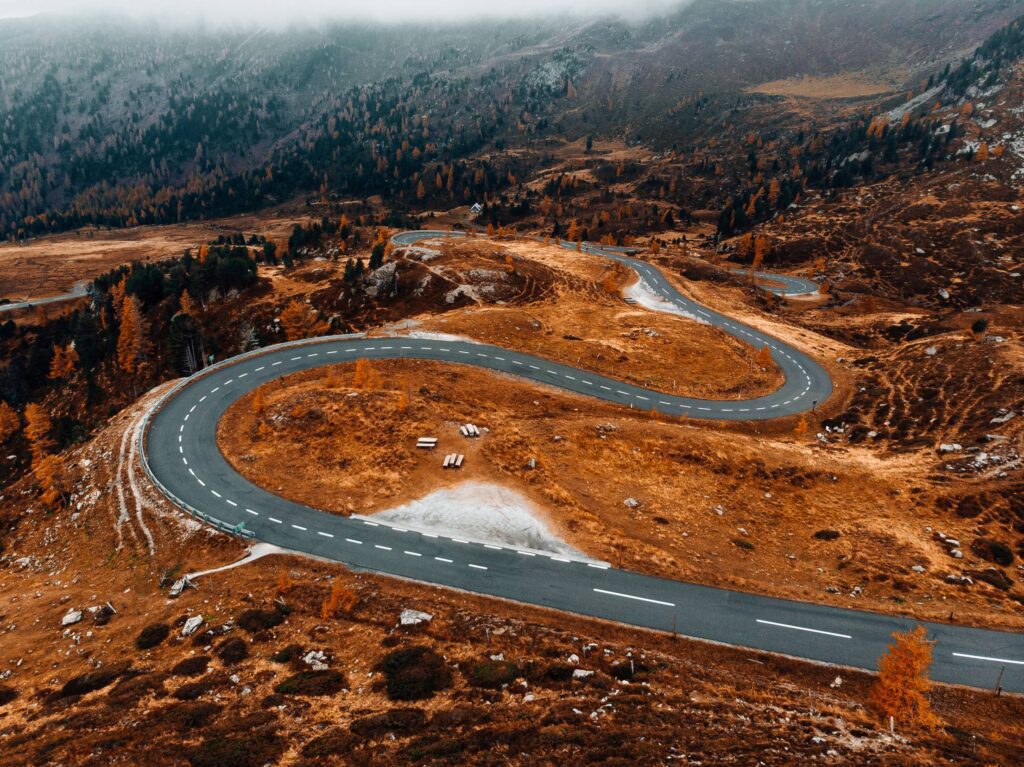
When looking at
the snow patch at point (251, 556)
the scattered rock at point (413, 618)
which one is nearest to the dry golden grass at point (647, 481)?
the snow patch at point (251, 556)

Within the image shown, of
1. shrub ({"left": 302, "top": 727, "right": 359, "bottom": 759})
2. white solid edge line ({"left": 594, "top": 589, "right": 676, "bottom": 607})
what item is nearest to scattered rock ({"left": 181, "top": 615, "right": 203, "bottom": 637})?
shrub ({"left": 302, "top": 727, "right": 359, "bottom": 759})

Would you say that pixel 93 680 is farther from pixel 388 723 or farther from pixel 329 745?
pixel 388 723

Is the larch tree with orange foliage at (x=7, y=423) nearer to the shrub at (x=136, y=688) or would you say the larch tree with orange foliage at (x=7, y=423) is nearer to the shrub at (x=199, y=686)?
the shrub at (x=136, y=688)

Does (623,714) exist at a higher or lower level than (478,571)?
higher

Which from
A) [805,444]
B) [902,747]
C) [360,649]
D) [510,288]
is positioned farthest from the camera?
[510,288]

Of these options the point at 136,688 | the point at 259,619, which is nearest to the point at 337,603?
the point at 259,619

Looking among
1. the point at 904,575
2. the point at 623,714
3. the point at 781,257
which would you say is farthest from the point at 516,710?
the point at 781,257

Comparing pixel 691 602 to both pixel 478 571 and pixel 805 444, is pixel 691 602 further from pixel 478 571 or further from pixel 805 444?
pixel 805 444
